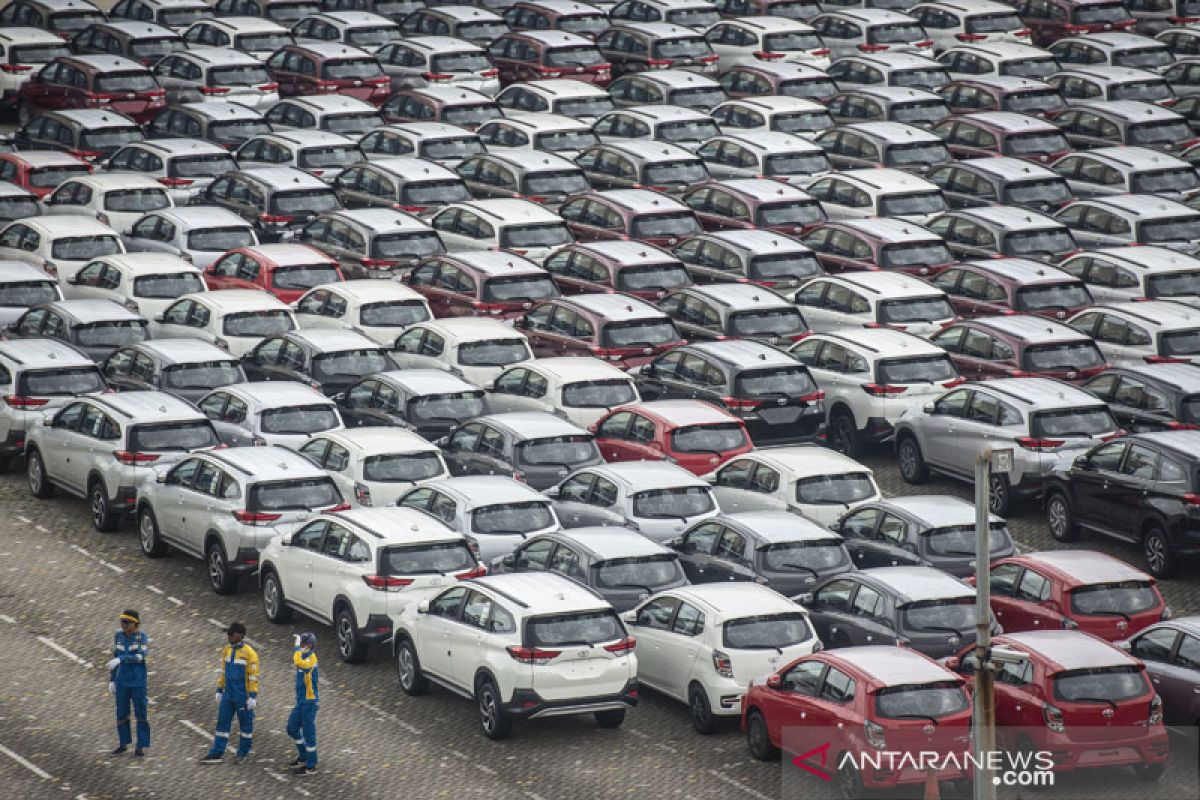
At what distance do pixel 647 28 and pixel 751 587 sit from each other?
32.3 metres

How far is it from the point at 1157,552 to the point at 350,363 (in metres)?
12.6

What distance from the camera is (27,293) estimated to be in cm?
3934

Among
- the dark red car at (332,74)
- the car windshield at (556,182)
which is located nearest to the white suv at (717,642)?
the car windshield at (556,182)

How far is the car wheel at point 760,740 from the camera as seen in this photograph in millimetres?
24562

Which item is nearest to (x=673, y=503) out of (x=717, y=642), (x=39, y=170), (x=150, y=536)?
(x=717, y=642)

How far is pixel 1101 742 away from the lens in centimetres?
2373

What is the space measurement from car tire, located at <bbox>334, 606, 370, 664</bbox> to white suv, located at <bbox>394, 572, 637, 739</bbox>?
5.19 feet

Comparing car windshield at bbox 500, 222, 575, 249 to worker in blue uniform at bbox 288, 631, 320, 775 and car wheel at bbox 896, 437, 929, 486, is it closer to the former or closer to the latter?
car wheel at bbox 896, 437, 929, 486

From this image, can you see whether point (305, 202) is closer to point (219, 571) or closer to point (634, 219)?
point (634, 219)

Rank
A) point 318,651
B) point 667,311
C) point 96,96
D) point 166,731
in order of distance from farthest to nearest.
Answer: point 96,96 → point 667,311 → point 318,651 → point 166,731

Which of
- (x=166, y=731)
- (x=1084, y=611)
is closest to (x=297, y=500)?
(x=166, y=731)

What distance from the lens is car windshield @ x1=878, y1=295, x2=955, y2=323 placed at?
124 ft

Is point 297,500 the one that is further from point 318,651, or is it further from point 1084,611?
point 1084,611

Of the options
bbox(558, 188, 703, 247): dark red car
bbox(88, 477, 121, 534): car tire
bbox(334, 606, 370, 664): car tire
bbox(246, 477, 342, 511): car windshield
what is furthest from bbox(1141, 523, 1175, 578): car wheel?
bbox(558, 188, 703, 247): dark red car
